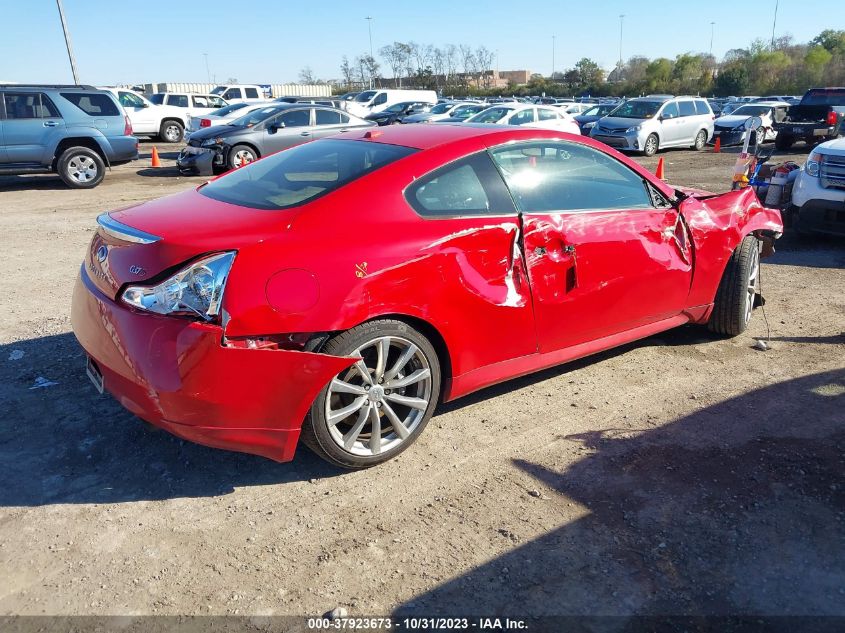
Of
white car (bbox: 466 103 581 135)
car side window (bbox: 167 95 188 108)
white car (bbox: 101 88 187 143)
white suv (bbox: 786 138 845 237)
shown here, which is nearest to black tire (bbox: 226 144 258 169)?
white car (bbox: 466 103 581 135)

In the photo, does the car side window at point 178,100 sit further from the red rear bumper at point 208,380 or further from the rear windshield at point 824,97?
the red rear bumper at point 208,380

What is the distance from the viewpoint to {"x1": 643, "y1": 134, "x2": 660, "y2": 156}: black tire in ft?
67.5

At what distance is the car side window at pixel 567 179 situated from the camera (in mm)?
3797

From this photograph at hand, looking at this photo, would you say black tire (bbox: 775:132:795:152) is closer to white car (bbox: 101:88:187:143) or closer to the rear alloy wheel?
the rear alloy wheel

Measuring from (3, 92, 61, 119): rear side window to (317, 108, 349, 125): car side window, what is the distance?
18.0 ft

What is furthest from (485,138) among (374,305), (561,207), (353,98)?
(353,98)

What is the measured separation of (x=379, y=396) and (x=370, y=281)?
58cm

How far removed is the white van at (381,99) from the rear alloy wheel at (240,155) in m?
13.4

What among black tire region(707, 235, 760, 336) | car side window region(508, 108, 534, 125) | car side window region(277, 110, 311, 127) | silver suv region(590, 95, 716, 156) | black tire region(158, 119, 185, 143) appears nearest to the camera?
black tire region(707, 235, 760, 336)

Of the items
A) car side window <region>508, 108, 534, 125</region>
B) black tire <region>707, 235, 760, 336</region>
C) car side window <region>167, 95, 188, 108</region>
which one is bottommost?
black tire <region>707, 235, 760, 336</region>

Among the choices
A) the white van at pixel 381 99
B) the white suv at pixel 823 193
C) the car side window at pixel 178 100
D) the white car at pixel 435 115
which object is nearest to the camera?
the white suv at pixel 823 193

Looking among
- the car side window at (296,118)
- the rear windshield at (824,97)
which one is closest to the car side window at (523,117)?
the car side window at (296,118)

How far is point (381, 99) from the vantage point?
99.2 feet

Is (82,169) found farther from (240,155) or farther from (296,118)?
(296,118)
